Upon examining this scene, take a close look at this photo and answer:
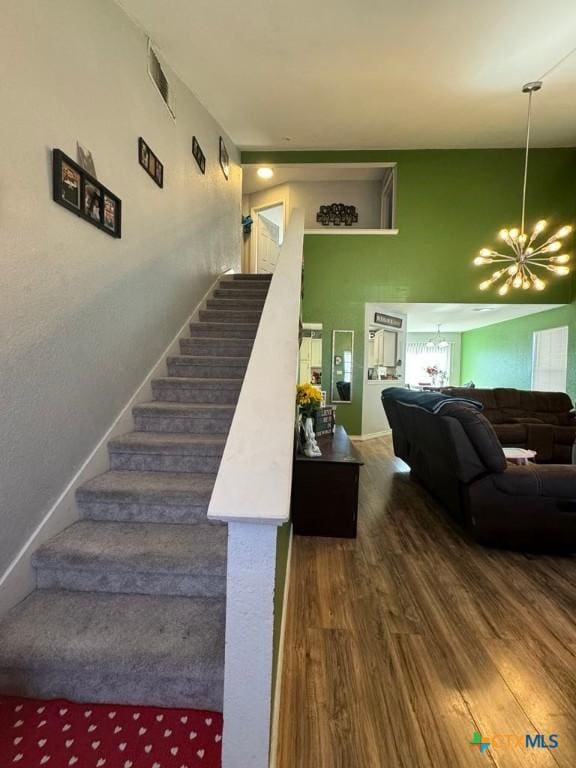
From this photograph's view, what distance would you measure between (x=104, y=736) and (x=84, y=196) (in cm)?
233

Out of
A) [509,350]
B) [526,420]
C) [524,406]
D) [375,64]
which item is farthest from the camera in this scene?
[509,350]

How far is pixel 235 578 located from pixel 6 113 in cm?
194

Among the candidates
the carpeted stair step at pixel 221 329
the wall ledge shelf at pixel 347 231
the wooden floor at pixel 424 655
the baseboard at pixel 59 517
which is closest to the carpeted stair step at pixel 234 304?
the carpeted stair step at pixel 221 329

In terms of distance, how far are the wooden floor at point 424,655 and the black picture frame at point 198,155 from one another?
400cm

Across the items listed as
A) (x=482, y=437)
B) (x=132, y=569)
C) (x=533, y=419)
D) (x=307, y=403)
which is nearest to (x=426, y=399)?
(x=482, y=437)

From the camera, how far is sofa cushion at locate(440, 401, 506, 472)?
2.45 meters

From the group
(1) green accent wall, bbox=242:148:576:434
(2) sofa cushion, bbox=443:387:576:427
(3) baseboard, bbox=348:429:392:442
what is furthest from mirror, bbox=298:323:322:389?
(2) sofa cushion, bbox=443:387:576:427

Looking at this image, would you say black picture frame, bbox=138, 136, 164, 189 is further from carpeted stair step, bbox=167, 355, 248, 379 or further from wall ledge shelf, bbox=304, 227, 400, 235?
wall ledge shelf, bbox=304, 227, 400, 235

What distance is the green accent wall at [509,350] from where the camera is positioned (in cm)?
592

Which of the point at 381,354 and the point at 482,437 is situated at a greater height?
the point at 381,354

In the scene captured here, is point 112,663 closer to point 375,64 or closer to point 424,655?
point 424,655

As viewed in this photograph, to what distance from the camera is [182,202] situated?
3568mm

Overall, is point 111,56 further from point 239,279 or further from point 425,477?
point 425,477

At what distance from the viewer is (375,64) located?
153 inches
